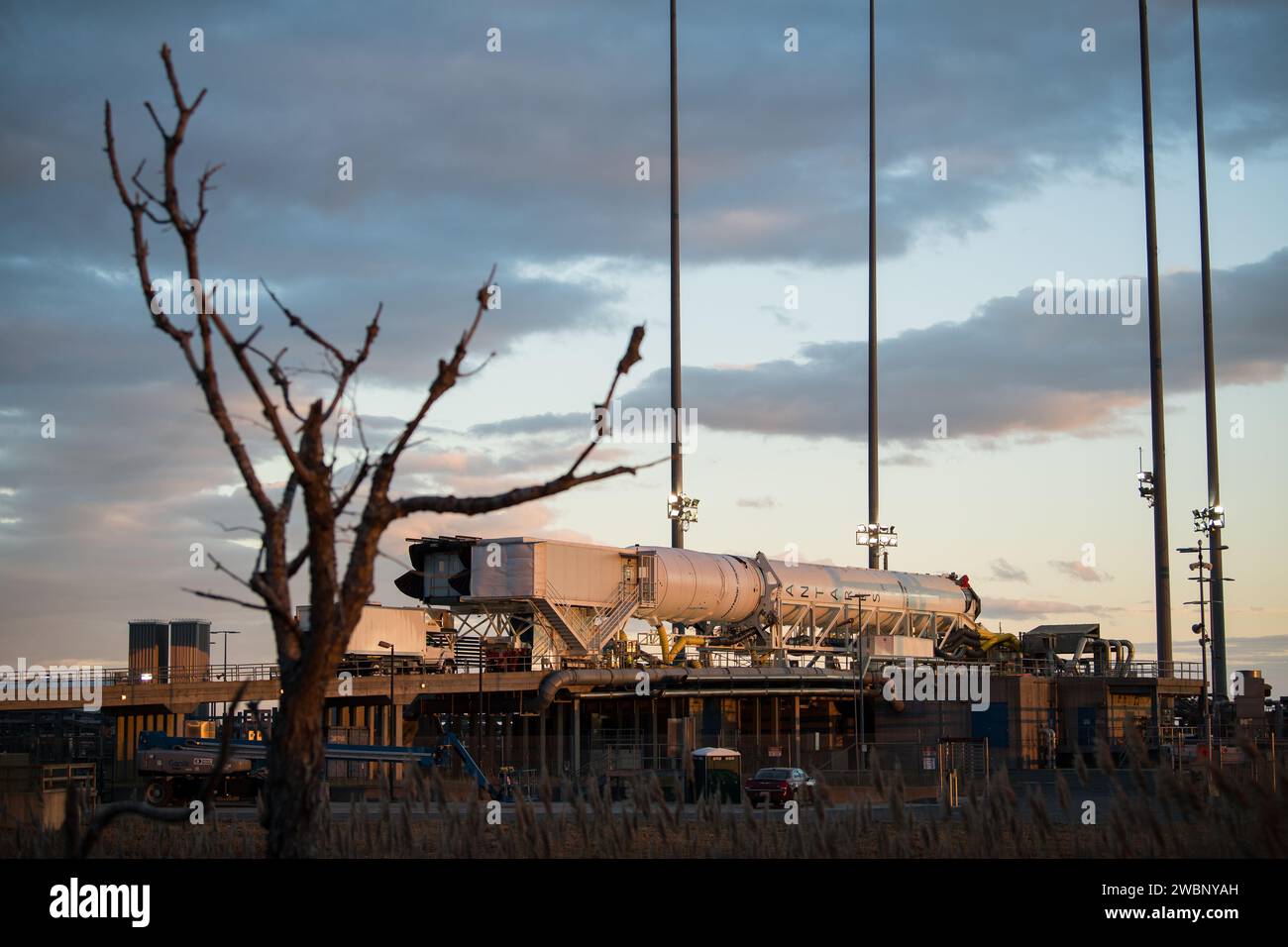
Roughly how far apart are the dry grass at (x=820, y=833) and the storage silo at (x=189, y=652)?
49.2 meters

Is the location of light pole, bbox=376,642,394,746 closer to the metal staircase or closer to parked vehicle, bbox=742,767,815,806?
the metal staircase

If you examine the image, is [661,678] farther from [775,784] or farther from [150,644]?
[150,644]

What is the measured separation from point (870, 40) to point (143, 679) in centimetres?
5753

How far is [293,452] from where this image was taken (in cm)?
1238

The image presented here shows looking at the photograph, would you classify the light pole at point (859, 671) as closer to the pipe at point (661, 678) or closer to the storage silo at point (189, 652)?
the pipe at point (661, 678)

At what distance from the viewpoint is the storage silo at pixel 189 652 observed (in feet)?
221

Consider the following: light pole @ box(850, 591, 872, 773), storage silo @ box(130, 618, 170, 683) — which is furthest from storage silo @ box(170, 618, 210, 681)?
light pole @ box(850, 591, 872, 773)

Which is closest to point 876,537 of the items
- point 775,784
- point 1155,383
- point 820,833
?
point 1155,383

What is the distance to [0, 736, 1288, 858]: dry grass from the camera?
14.8m
